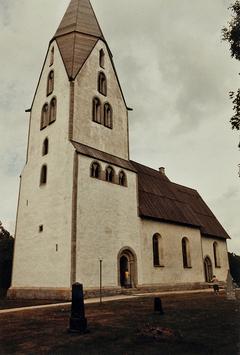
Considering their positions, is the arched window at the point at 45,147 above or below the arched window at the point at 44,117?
below

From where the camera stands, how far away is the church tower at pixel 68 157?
2127 cm

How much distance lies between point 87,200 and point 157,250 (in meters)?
9.75

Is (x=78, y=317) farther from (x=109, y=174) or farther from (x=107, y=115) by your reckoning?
(x=107, y=115)

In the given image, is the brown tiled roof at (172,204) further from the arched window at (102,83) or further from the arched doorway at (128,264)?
the arched window at (102,83)

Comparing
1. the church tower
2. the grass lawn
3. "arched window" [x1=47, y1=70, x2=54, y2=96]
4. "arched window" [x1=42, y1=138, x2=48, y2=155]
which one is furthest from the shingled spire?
the grass lawn

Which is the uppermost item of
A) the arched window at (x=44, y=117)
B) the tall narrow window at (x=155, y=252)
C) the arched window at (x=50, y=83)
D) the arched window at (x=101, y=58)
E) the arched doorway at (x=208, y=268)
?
the arched window at (x=101, y=58)

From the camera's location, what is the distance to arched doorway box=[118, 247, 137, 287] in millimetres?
24906

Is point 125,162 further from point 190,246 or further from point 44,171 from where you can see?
point 190,246

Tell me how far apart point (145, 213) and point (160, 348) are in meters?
20.1

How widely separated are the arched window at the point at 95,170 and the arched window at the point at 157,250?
866cm

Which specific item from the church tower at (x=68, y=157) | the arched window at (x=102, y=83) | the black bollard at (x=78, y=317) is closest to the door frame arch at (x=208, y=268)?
the church tower at (x=68, y=157)

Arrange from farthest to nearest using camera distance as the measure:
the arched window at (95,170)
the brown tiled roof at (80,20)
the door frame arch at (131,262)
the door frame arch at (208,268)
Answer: the door frame arch at (208,268), the brown tiled roof at (80,20), the door frame arch at (131,262), the arched window at (95,170)

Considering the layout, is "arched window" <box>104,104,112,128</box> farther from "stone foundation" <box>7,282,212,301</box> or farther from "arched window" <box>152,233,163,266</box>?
"stone foundation" <box>7,282,212,301</box>

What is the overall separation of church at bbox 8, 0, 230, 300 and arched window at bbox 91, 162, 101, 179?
0.08 meters
